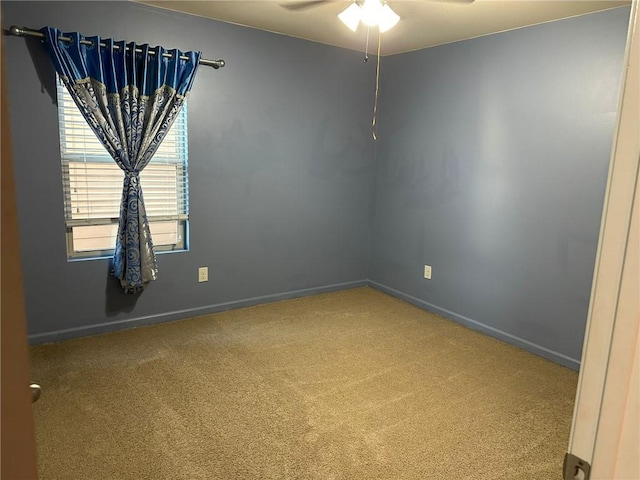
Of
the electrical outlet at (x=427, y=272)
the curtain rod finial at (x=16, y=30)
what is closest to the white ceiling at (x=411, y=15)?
the curtain rod finial at (x=16, y=30)

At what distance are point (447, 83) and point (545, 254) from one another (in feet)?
5.03

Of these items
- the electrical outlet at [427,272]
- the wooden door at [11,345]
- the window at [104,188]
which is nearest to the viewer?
the wooden door at [11,345]

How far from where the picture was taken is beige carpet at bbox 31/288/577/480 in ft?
6.57

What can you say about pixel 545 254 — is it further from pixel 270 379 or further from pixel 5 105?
pixel 5 105

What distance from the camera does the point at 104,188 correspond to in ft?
10.3

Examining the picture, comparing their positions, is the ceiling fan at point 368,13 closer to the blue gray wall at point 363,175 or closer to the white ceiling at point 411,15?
the white ceiling at point 411,15

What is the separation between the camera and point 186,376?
2.71 metres

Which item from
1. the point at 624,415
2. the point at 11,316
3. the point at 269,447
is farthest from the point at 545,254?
the point at 11,316

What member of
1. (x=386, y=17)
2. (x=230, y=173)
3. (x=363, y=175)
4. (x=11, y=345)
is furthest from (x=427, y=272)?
(x=11, y=345)

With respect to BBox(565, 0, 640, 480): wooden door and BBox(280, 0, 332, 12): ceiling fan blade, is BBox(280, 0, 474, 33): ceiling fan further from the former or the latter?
BBox(565, 0, 640, 480): wooden door

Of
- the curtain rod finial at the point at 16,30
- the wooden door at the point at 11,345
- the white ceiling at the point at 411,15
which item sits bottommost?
the wooden door at the point at 11,345

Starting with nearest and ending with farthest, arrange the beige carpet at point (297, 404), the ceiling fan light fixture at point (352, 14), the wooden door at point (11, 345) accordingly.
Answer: the wooden door at point (11, 345) < the beige carpet at point (297, 404) < the ceiling fan light fixture at point (352, 14)

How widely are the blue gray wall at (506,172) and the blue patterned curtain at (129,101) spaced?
1.93 metres

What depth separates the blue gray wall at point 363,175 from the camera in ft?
9.36
